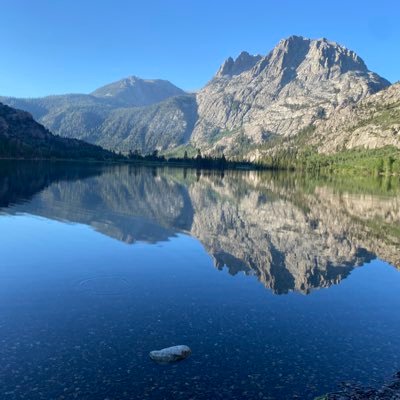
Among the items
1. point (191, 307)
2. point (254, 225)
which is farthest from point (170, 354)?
point (254, 225)

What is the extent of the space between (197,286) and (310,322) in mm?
11509

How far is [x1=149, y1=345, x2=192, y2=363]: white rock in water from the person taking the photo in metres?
23.1

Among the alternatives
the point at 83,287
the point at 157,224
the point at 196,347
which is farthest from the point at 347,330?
the point at 157,224

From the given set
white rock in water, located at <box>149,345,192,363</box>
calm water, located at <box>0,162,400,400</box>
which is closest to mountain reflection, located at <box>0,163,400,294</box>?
calm water, located at <box>0,162,400,400</box>

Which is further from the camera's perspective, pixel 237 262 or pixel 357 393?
pixel 237 262

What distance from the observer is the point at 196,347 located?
2514 centimetres

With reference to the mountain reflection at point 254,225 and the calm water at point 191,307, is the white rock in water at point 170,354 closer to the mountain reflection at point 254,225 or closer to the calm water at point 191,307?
the calm water at point 191,307

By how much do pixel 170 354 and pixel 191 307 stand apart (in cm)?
899

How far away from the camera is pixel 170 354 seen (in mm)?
23297

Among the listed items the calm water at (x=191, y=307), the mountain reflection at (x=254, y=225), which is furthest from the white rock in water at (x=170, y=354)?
the mountain reflection at (x=254, y=225)

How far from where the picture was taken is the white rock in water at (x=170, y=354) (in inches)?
908

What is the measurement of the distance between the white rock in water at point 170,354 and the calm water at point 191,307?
0.48m

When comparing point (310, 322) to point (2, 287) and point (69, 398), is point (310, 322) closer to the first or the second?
point (69, 398)

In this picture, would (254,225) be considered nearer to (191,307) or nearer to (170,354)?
(191,307)
